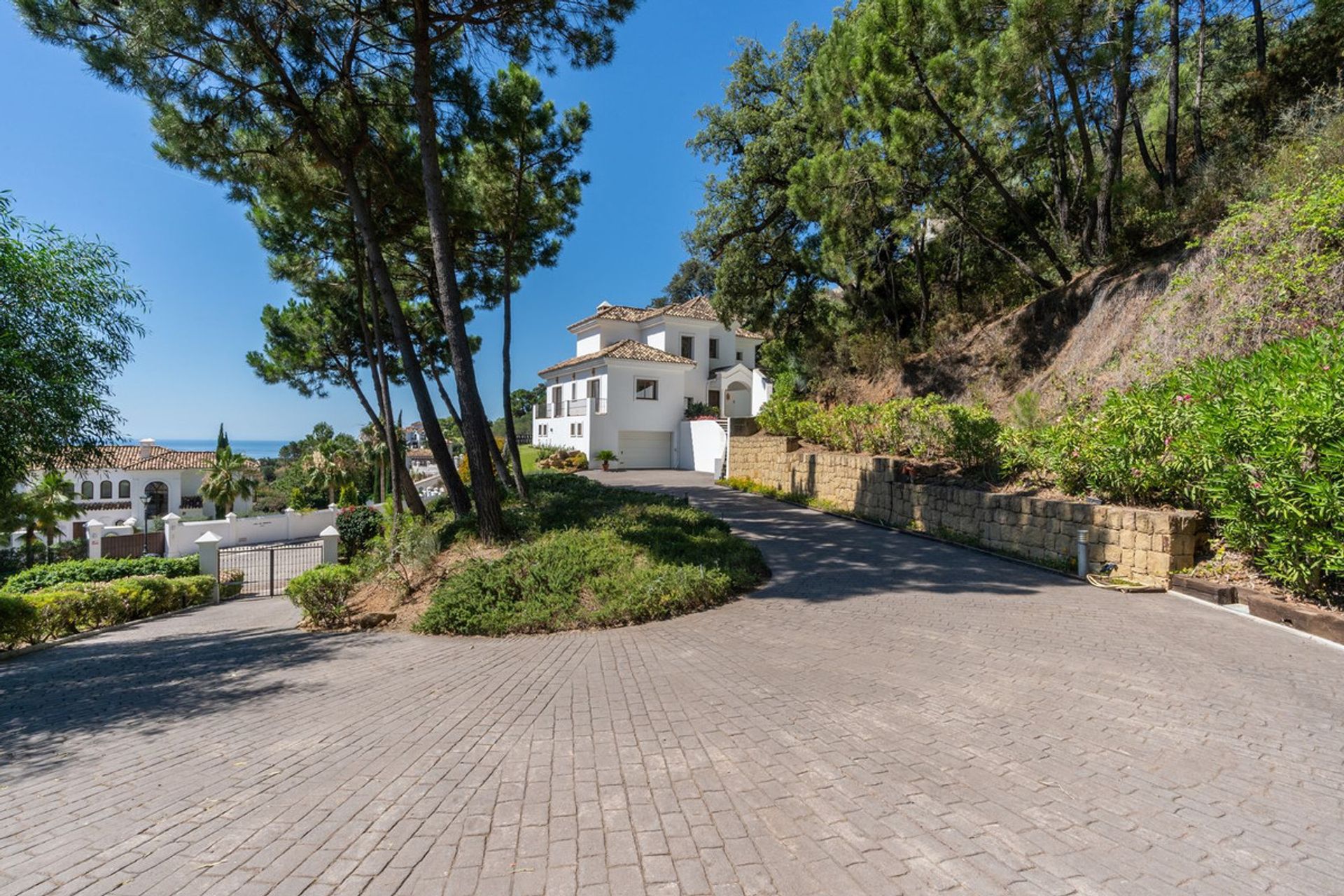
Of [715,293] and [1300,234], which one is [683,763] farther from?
[715,293]

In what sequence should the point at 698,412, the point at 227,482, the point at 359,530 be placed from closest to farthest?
the point at 359,530 < the point at 227,482 < the point at 698,412

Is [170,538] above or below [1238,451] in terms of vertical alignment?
below

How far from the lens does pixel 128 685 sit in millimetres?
5629

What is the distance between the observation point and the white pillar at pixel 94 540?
20.8 m

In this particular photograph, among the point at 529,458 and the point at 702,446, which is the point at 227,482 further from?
the point at 702,446

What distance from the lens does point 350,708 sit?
14.5 feet

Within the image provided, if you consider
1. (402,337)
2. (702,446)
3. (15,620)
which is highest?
(402,337)

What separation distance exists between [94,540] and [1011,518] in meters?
28.5

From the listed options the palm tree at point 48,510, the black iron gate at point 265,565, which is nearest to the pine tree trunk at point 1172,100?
the black iron gate at point 265,565

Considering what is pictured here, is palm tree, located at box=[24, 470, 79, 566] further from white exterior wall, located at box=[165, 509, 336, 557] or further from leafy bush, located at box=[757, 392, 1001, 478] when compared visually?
leafy bush, located at box=[757, 392, 1001, 478]

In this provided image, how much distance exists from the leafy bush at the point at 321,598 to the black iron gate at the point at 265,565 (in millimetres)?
9115

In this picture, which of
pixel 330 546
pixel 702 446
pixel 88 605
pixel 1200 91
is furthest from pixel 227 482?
pixel 1200 91

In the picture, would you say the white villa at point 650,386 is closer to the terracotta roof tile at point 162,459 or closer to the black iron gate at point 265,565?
the black iron gate at point 265,565

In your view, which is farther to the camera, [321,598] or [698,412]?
[698,412]
